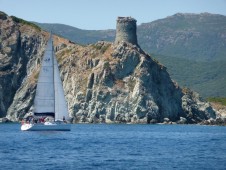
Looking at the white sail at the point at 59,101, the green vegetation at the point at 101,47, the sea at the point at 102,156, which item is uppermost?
the green vegetation at the point at 101,47

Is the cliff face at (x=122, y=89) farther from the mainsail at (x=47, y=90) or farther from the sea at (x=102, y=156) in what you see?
the sea at (x=102, y=156)

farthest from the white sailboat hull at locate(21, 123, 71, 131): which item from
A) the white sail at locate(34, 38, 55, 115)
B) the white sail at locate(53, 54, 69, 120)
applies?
the white sail at locate(34, 38, 55, 115)

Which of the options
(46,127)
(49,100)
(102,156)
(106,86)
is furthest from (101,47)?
(102,156)

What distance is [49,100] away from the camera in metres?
96.2

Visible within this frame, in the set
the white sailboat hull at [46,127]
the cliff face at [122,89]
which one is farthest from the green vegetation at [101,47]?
the white sailboat hull at [46,127]

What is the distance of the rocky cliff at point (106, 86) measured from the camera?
525 feet

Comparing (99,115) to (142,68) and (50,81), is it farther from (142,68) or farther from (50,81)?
(50,81)

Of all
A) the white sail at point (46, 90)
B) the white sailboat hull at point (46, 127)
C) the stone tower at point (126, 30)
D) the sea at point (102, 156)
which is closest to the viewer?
the sea at point (102, 156)

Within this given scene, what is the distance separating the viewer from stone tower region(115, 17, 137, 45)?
175 m

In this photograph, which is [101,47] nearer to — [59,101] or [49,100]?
[59,101]

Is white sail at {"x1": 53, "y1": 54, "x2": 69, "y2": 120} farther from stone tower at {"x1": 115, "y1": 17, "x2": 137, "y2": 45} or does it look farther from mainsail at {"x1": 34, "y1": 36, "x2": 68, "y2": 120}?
stone tower at {"x1": 115, "y1": 17, "x2": 137, "y2": 45}

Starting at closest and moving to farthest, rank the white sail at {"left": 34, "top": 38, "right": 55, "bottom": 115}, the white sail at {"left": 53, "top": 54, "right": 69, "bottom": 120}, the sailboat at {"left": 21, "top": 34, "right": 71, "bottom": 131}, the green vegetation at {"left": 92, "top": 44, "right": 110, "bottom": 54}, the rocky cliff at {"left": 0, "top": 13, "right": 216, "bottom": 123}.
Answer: the white sail at {"left": 34, "top": 38, "right": 55, "bottom": 115} < the sailboat at {"left": 21, "top": 34, "right": 71, "bottom": 131} < the white sail at {"left": 53, "top": 54, "right": 69, "bottom": 120} < the rocky cliff at {"left": 0, "top": 13, "right": 216, "bottom": 123} < the green vegetation at {"left": 92, "top": 44, "right": 110, "bottom": 54}

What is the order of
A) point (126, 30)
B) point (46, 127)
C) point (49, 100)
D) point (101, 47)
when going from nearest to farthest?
point (49, 100) < point (46, 127) < point (126, 30) < point (101, 47)

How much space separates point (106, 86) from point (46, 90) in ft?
223
